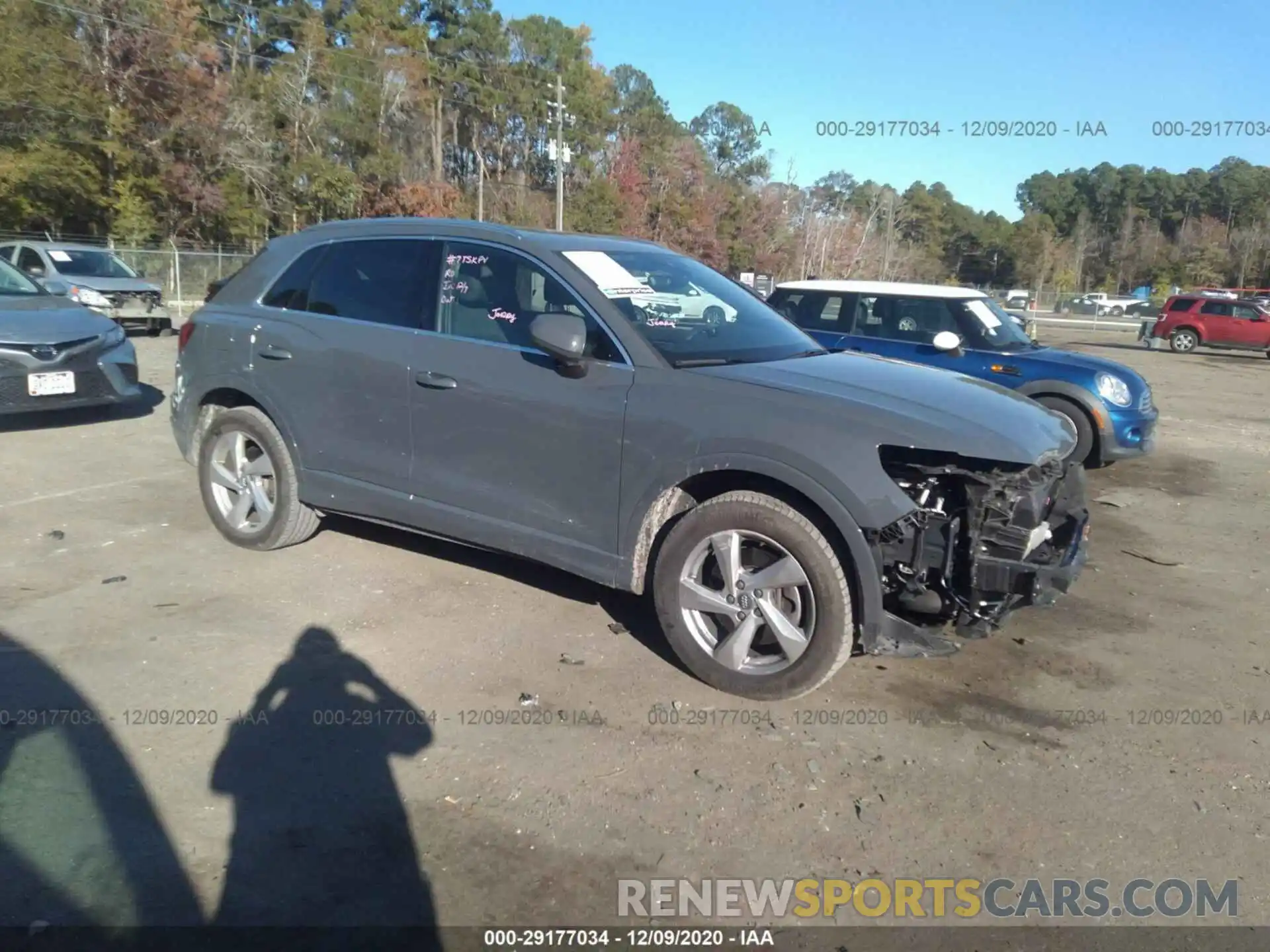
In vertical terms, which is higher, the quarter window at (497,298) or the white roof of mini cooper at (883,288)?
the white roof of mini cooper at (883,288)

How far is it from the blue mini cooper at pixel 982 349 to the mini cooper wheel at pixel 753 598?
5216 millimetres

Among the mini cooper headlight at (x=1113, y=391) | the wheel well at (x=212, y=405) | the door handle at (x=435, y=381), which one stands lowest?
the wheel well at (x=212, y=405)

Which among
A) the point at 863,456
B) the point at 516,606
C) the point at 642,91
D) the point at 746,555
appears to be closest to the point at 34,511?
the point at 516,606

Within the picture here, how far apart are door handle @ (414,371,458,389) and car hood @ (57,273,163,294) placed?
537 inches

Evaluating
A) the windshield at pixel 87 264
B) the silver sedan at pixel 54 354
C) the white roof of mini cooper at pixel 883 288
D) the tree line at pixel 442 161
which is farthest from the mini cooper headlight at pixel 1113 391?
the tree line at pixel 442 161

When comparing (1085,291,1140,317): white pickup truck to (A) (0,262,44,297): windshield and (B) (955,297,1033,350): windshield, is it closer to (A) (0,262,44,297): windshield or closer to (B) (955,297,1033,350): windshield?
(B) (955,297,1033,350): windshield

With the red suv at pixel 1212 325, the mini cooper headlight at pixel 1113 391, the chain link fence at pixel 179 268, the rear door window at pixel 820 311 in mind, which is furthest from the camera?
the red suv at pixel 1212 325

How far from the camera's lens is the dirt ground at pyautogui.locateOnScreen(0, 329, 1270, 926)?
2992mm

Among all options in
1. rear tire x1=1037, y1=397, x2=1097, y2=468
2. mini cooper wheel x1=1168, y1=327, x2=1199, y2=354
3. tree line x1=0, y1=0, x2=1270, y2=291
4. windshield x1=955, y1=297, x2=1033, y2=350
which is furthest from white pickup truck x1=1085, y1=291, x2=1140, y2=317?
rear tire x1=1037, y1=397, x2=1097, y2=468

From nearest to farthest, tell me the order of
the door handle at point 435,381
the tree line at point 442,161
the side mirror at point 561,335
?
1. the side mirror at point 561,335
2. the door handle at point 435,381
3. the tree line at point 442,161

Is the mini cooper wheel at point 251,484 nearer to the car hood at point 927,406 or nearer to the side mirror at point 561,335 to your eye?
the side mirror at point 561,335

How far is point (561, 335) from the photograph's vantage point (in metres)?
4.09

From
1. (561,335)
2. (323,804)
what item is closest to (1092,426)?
(561,335)

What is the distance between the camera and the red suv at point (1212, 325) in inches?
1125
